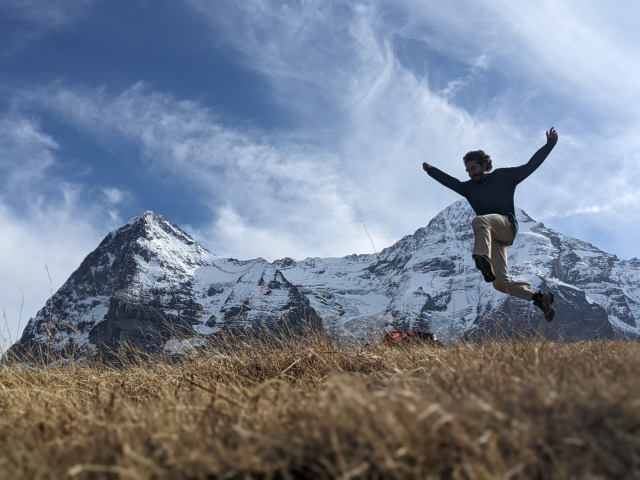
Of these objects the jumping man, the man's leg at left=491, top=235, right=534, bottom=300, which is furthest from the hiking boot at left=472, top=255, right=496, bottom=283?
the man's leg at left=491, top=235, right=534, bottom=300

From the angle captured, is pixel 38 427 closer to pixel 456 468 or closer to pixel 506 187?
pixel 456 468

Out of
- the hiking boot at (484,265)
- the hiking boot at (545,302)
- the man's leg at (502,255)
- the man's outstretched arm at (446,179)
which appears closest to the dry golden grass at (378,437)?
the hiking boot at (484,265)

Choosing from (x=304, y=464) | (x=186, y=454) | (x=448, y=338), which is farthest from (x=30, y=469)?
(x=448, y=338)

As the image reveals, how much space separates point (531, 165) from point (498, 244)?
1.24m

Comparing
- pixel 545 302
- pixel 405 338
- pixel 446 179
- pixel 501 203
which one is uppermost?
pixel 446 179

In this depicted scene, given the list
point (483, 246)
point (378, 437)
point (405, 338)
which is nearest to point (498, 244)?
point (483, 246)

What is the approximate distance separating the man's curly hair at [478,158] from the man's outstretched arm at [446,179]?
38cm

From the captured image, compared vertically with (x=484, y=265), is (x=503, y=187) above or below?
above

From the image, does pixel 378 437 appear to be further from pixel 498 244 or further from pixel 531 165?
pixel 531 165

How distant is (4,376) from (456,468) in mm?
5074

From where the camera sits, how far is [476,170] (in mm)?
6461

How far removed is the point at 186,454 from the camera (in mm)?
1456

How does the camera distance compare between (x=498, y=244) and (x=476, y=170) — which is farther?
(x=476, y=170)

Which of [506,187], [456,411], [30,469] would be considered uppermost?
[506,187]
